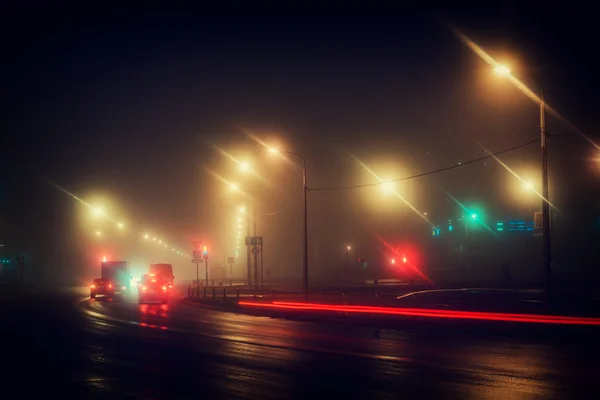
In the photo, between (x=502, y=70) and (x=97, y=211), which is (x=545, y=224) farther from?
(x=97, y=211)

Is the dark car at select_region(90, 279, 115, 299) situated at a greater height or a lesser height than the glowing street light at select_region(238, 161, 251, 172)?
lesser

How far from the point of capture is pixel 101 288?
5556 centimetres

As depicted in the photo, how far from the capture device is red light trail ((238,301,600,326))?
24.2 m

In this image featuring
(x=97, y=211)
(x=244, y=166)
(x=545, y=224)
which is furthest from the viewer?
(x=97, y=211)

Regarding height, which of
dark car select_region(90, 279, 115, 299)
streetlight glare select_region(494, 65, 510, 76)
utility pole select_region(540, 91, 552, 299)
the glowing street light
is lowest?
dark car select_region(90, 279, 115, 299)

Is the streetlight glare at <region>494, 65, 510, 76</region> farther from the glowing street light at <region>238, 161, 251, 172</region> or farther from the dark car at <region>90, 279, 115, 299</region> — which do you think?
the dark car at <region>90, 279, 115, 299</region>

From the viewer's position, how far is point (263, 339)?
22.0 metres

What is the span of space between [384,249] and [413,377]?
86784 mm

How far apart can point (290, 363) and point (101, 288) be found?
4228 centimetres

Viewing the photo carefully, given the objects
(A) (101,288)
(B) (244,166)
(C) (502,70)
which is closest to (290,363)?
(C) (502,70)

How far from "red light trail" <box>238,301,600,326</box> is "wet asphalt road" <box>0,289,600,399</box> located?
6.27 feet

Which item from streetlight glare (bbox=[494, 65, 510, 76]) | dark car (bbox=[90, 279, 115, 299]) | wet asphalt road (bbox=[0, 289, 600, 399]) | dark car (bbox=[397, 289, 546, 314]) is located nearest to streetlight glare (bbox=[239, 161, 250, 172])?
dark car (bbox=[397, 289, 546, 314])

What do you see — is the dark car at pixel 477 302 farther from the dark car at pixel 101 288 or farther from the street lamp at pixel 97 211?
the street lamp at pixel 97 211

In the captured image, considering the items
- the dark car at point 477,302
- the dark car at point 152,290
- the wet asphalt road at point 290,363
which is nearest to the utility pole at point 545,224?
the dark car at point 477,302
